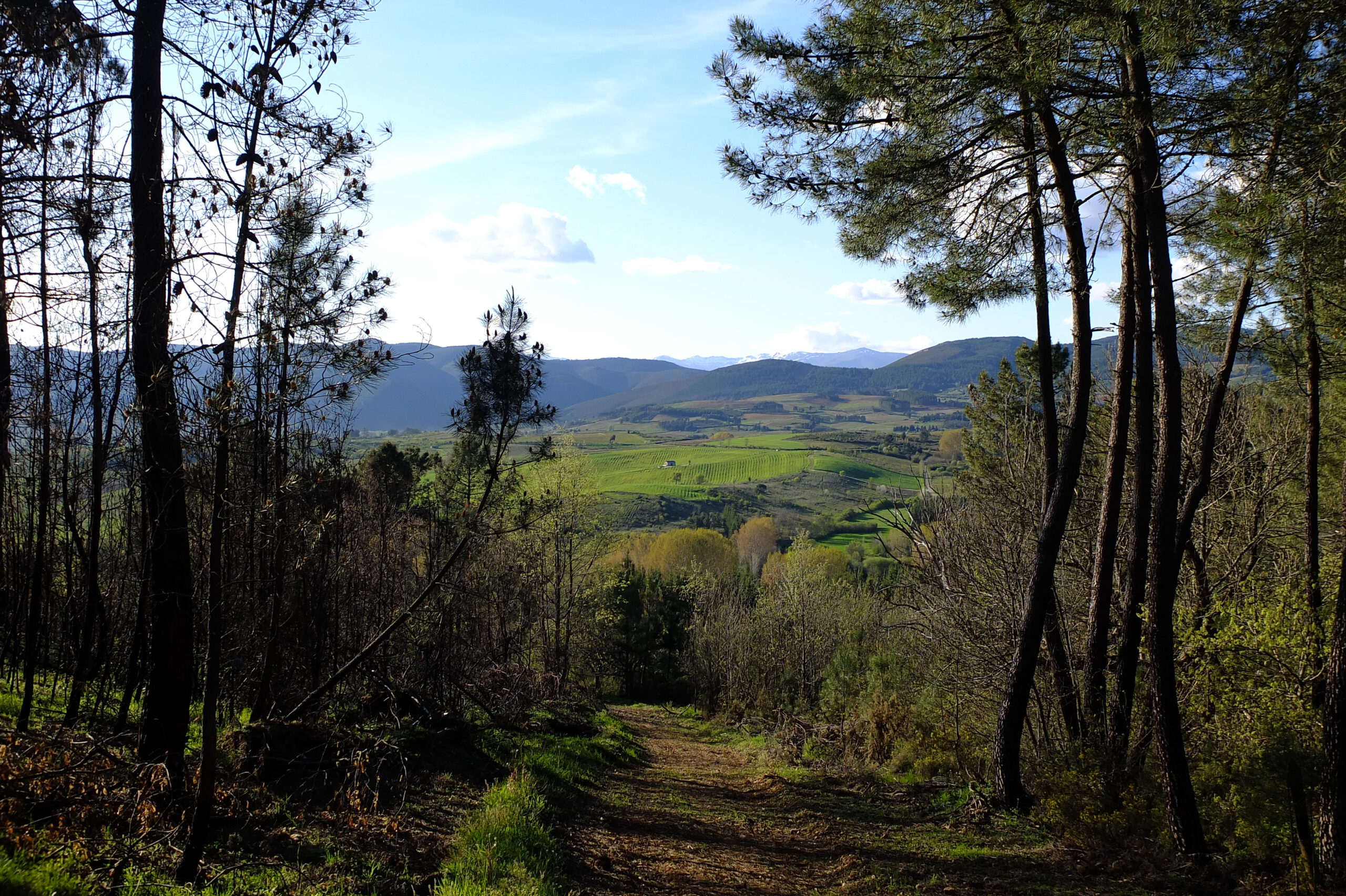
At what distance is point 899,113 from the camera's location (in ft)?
24.6

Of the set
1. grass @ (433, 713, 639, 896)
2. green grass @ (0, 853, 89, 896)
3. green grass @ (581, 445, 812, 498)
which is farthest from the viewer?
green grass @ (581, 445, 812, 498)

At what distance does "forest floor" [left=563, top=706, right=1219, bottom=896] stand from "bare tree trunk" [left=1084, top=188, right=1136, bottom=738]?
1729 millimetres

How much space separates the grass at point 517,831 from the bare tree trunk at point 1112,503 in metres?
5.80

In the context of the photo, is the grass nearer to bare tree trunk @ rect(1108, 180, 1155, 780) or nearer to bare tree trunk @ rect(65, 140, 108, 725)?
bare tree trunk @ rect(65, 140, 108, 725)

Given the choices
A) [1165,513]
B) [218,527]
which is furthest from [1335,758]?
[218,527]

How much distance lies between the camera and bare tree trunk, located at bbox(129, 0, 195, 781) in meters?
4.77

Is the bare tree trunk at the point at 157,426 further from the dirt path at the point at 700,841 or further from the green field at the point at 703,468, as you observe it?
the green field at the point at 703,468

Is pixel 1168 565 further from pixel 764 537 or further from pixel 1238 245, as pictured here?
pixel 764 537

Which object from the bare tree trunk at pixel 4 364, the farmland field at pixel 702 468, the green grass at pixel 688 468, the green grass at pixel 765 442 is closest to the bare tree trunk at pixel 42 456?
the bare tree trunk at pixel 4 364

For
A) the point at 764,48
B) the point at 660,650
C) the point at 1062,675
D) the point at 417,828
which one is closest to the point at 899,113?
the point at 764,48

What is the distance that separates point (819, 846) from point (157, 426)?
697 cm

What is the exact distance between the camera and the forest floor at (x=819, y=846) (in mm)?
5941

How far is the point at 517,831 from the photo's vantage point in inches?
238

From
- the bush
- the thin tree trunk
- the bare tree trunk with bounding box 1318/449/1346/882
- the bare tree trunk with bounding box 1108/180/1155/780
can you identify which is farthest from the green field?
the thin tree trunk
